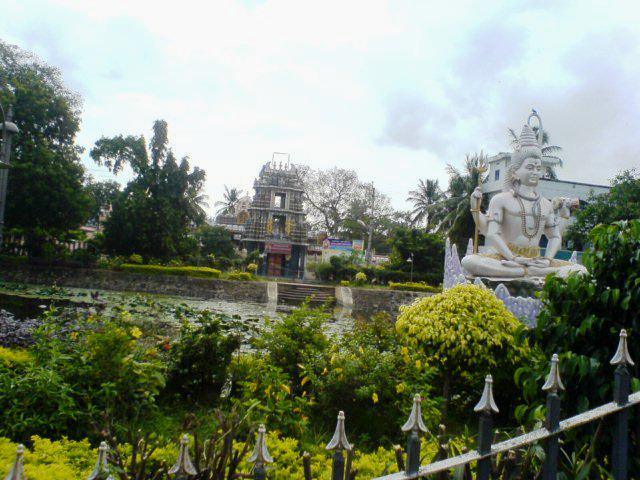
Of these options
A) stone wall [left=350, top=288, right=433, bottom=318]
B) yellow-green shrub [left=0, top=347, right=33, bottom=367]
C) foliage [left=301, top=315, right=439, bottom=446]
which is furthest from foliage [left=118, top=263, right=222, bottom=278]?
foliage [left=301, top=315, right=439, bottom=446]

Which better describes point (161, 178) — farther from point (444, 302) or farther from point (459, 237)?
point (444, 302)

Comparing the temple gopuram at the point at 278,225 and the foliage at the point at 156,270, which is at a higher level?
the temple gopuram at the point at 278,225

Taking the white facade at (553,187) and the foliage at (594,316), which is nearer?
the foliage at (594,316)

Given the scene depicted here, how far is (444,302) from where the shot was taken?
5.28 m

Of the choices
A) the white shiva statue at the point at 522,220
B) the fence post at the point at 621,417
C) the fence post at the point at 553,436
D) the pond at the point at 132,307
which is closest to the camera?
the fence post at the point at 553,436

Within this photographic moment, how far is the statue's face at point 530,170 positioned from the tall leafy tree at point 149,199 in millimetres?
23556

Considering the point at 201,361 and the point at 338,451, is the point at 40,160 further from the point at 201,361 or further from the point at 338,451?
the point at 338,451

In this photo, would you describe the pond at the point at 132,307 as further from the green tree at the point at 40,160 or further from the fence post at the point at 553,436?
the green tree at the point at 40,160

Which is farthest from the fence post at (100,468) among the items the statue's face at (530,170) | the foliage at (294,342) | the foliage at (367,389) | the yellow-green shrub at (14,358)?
the statue's face at (530,170)

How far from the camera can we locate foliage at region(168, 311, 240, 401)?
4.86 meters

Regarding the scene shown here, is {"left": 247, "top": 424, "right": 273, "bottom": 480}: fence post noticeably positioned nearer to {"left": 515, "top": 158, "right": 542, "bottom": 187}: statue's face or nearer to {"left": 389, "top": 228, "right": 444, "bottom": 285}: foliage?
{"left": 515, "top": 158, "right": 542, "bottom": 187}: statue's face

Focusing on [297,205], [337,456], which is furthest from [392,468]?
[297,205]

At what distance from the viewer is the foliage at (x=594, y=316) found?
2.30 metres

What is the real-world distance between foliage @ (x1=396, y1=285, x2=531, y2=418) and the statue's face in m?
4.99
